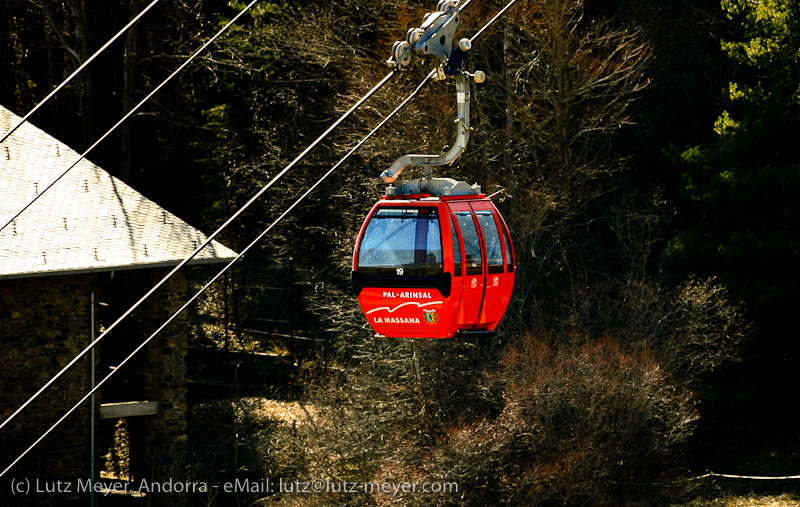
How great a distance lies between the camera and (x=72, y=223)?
19.7m

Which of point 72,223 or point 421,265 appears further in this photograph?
point 72,223

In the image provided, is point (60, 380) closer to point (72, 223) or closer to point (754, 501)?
point (72, 223)

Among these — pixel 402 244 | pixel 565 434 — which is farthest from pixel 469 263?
pixel 565 434

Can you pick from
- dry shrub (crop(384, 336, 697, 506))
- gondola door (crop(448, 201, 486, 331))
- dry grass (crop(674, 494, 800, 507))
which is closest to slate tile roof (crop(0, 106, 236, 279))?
dry shrub (crop(384, 336, 697, 506))

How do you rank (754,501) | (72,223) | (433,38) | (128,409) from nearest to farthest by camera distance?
(433,38)
(72,223)
(128,409)
(754,501)

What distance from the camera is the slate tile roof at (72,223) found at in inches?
732

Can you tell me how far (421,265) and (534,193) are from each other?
15.0 m

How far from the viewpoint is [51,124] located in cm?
3080

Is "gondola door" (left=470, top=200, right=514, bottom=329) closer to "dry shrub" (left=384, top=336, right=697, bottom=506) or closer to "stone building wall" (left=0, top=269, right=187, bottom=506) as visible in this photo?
"dry shrub" (left=384, top=336, right=697, bottom=506)

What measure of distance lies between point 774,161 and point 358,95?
10101mm

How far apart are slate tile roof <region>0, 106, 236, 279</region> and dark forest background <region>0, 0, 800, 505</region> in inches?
196

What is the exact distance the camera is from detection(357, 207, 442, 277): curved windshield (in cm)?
956

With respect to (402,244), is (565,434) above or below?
below

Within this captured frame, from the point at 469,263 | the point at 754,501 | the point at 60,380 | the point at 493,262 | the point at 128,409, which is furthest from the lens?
the point at 754,501
